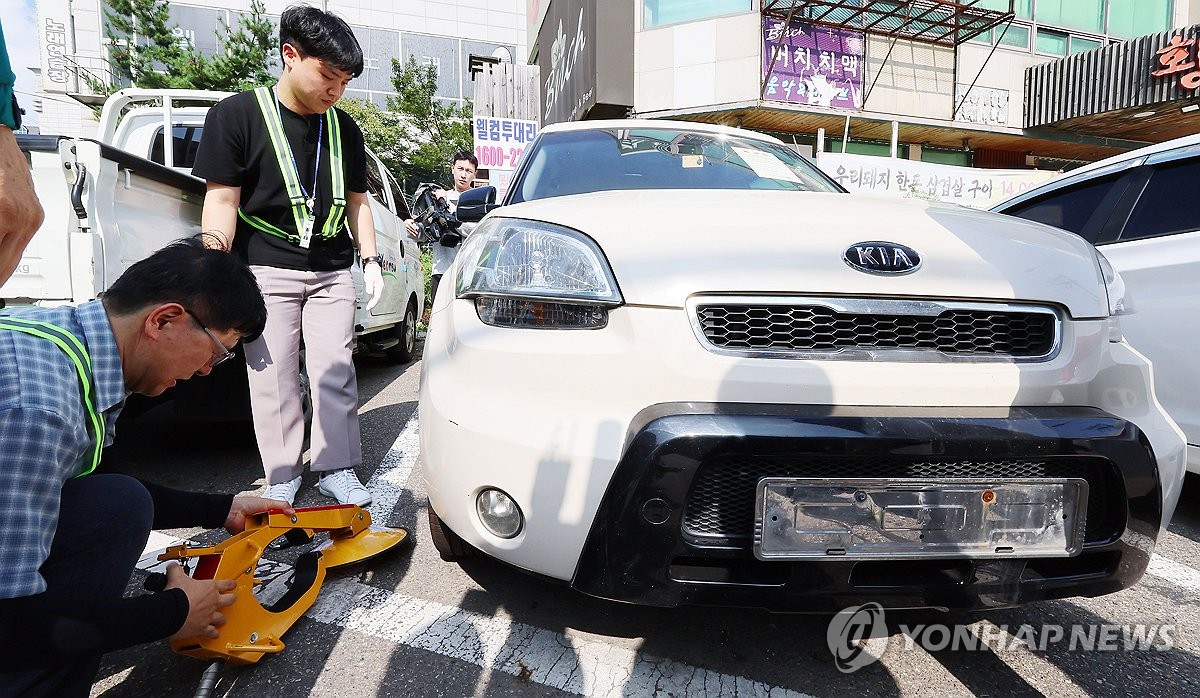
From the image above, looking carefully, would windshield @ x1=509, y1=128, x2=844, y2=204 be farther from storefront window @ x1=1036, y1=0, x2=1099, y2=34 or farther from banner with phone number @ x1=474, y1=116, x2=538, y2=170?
storefront window @ x1=1036, y1=0, x2=1099, y2=34

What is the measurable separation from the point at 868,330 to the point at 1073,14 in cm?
1694

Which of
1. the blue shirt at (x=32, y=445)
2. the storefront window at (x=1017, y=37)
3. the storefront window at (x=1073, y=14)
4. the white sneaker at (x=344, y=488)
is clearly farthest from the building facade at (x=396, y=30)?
the blue shirt at (x=32, y=445)

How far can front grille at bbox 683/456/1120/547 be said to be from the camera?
1110 millimetres

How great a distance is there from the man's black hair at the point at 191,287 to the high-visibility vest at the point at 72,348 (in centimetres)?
9

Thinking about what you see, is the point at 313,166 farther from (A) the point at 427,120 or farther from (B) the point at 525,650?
(A) the point at 427,120

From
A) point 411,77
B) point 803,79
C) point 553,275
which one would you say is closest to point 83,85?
point 411,77

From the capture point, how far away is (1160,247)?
2.34 metres

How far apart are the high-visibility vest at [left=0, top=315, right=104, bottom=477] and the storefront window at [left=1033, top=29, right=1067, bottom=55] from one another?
664 inches

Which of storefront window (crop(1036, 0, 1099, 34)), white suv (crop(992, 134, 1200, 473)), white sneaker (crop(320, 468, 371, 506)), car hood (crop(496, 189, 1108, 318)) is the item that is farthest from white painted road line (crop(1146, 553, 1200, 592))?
storefront window (crop(1036, 0, 1099, 34))

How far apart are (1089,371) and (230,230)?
2.43m

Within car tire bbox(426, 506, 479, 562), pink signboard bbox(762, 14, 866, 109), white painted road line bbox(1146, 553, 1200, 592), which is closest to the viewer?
car tire bbox(426, 506, 479, 562)

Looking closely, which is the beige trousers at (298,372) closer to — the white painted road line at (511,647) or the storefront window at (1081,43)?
the white painted road line at (511,647)

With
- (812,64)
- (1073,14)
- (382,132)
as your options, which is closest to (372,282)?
(812,64)

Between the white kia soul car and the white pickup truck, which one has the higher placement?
the white pickup truck
